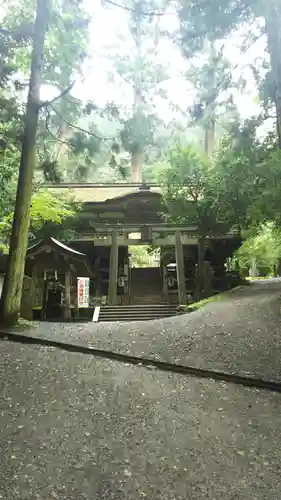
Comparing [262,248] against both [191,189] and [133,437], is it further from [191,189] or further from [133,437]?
[133,437]

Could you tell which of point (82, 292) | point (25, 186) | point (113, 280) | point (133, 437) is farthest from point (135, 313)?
point (133, 437)

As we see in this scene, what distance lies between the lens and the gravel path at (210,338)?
19.0 ft

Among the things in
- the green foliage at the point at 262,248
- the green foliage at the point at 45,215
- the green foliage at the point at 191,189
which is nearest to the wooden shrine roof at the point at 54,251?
the green foliage at the point at 45,215

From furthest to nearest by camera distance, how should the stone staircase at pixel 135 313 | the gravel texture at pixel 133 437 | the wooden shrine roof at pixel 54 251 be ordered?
the stone staircase at pixel 135 313 → the wooden shrine roof at pixel 54 251 → the gravel texture at pixel 133 437

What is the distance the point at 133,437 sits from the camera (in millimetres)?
3617

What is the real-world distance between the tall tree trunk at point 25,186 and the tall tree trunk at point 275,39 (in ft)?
14.7

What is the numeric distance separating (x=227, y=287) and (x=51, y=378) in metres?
11.8

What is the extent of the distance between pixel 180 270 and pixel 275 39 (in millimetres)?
8232

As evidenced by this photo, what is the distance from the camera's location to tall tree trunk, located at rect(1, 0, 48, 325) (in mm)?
8297

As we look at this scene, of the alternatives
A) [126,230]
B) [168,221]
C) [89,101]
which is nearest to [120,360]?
[89,101]

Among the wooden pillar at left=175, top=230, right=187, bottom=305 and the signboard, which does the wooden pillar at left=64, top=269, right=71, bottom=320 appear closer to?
the signboard

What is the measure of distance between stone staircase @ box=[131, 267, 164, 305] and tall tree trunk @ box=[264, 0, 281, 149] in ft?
31.2

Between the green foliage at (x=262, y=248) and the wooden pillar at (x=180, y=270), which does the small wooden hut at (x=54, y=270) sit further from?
the green foliage at (x=262, y=248)

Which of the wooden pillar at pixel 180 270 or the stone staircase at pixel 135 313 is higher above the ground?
the wooden pillar at pixel 180 270
